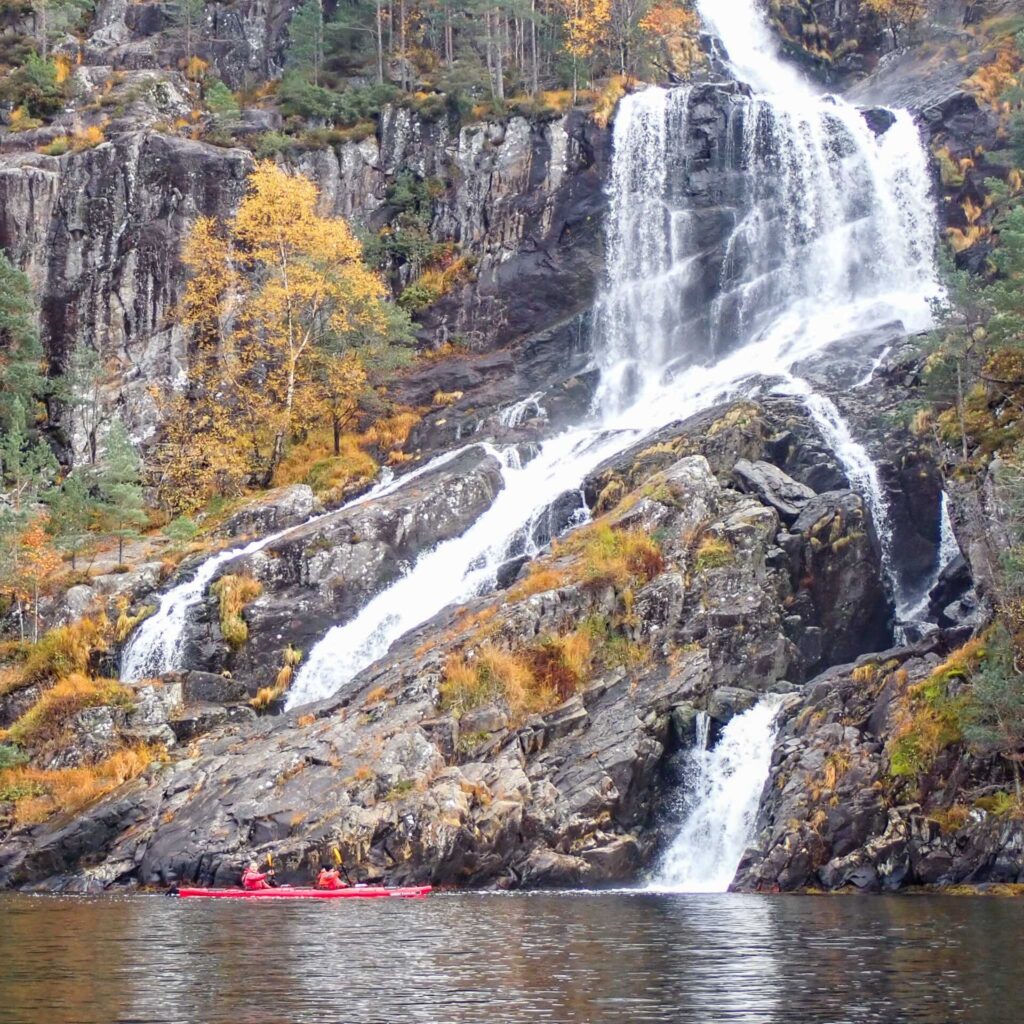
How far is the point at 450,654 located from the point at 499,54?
43.3 metres

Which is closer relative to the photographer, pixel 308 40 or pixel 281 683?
pixel 281 683

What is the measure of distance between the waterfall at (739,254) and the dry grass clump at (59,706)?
15.5m

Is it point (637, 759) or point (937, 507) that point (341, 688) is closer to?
point (637, 759)

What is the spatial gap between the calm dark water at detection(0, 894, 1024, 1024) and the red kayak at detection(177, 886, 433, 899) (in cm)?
209

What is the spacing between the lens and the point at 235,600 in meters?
39.5

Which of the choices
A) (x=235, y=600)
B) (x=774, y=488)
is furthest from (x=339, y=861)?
(x=774, y=488)

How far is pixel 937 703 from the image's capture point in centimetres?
2750

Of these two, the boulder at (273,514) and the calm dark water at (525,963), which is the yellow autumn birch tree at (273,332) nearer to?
the boulder at (273,514)

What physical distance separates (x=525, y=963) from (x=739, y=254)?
145 feet

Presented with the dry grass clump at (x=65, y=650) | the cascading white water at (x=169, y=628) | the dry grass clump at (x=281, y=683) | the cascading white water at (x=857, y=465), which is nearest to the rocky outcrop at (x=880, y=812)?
the cascading white water at (x=857, y=465)

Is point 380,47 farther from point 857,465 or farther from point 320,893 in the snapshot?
point 320,893

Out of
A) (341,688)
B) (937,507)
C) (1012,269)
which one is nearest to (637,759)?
(341,688)

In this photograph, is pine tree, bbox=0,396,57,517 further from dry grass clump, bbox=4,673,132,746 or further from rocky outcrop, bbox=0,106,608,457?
dry grass clump, bbox=4,673,132,746

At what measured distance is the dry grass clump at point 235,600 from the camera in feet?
127
